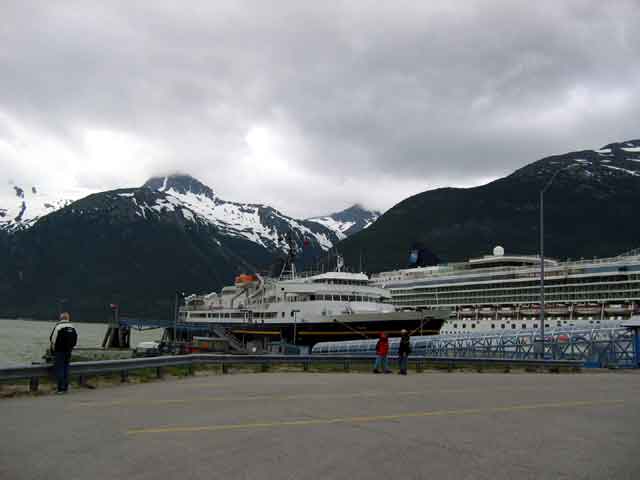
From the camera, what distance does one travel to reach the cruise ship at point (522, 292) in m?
71.3

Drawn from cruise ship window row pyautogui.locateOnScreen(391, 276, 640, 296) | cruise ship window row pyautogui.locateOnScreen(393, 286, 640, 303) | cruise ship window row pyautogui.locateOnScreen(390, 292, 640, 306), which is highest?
cruise ship window row pyautogui.locateOnScreen(391, 276, 640, 296)

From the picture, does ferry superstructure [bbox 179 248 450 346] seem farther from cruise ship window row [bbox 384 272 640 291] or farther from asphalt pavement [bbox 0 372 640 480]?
asphalt pavement [bbox 0 372 640 480]

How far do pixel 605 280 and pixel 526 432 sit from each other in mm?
69669

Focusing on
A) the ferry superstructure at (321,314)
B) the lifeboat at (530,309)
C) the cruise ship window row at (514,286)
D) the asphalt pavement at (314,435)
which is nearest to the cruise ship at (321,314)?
the ferry superstructure at (321,314)

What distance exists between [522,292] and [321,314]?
31864 mm

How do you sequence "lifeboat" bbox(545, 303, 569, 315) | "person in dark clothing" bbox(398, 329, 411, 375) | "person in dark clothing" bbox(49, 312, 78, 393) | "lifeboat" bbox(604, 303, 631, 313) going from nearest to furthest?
"person in dark clothing" bbox(49, 312, 78, 393)
"person in dark clothing" bbox(398, 329, 411, 375)
"lifeboat" bbox(604, 303, 631, 313)
"lifeboat" bbox(545, 303, 569, 315)

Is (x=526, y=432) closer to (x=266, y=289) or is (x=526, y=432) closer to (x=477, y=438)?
(x=477, y=438)

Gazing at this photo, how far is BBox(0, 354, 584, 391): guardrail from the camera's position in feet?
46.5

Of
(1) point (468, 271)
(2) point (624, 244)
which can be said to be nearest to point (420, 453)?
(1) point (468, 271)

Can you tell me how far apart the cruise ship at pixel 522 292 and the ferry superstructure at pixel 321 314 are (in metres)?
6.30

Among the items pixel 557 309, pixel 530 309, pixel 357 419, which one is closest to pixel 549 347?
pixel 357 419

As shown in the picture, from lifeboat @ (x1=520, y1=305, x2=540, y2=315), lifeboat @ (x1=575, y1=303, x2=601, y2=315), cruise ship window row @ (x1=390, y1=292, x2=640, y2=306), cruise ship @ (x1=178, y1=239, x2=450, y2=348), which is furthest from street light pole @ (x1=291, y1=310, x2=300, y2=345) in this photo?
lifeboat @ (x1=575, y1=303, x2=601, y2=315)

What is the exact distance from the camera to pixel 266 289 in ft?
231

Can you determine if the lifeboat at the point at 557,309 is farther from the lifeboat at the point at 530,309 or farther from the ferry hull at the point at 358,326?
the ferry hull at the point at 358,326
